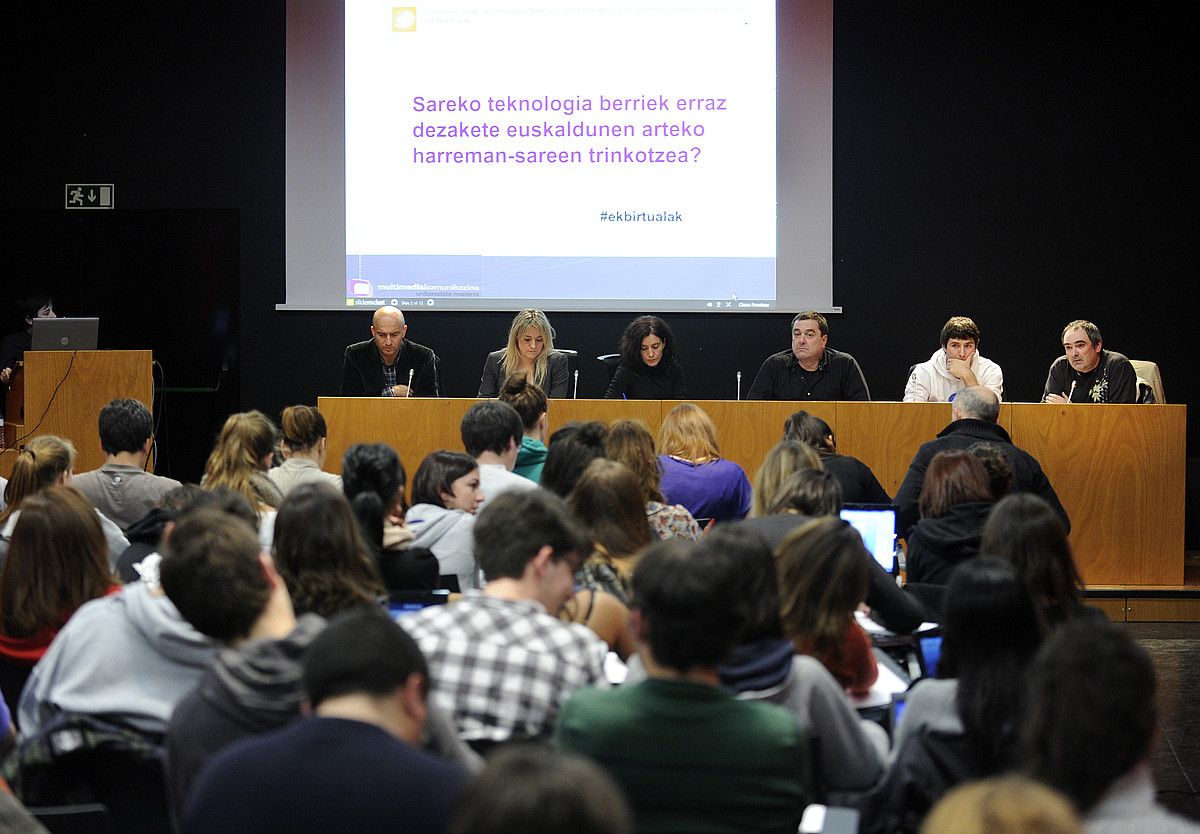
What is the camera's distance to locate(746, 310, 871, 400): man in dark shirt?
7113mm

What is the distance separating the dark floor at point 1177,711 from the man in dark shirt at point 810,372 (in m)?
1.90

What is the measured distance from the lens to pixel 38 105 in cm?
933

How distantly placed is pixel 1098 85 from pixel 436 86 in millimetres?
4467

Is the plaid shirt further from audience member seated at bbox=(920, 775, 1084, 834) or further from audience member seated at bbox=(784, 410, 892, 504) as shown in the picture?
audience member seated at bbox=(784, 410, 892, 504)

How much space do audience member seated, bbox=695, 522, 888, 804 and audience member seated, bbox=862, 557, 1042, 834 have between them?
0.07m

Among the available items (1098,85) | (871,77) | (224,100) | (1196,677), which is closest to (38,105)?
(224,100)

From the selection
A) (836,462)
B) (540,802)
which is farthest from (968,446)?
(540,802)

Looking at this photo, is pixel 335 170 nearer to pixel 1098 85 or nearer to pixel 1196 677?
pixel 1098 85

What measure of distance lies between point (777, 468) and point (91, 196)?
6842 mm

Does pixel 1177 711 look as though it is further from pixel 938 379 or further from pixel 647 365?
pixel 647 365

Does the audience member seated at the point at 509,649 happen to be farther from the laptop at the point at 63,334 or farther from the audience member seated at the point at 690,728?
the laptop at the point at 63,334

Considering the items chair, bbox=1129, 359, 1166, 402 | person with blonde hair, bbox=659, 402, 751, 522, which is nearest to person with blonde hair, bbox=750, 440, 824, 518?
person with blonde hair, bbox=659, 402, 751, 522

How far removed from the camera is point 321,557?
285cm

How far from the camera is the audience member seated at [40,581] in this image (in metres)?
2.95
